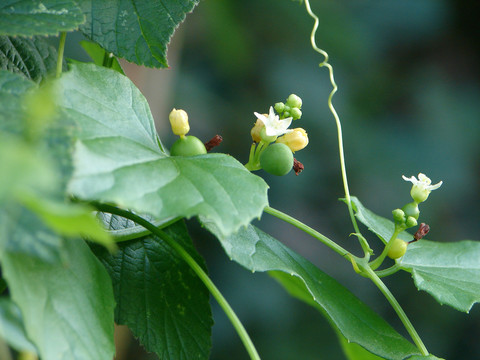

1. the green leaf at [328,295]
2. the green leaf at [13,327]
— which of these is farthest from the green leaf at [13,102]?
the green leaf at [328,295]

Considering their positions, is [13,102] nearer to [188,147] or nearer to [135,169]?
[135,169]


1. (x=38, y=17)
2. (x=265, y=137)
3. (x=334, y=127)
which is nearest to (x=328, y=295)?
(x=265, y=137)

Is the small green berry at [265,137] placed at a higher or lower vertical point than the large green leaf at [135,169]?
lower

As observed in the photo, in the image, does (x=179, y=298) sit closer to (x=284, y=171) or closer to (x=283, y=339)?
(x=284, y=171)

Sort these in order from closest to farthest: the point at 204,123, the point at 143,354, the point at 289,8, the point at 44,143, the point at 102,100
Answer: the point at 44,143 → the point at 102,100 → the point at 143,354 → the point at 204,123 → the point at 289,8

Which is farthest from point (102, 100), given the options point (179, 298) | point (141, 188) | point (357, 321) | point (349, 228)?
point (349, 228)

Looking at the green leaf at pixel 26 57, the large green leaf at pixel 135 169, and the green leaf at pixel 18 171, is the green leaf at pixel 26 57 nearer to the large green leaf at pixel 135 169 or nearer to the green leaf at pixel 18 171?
the large green leaf at pixel 135 169
